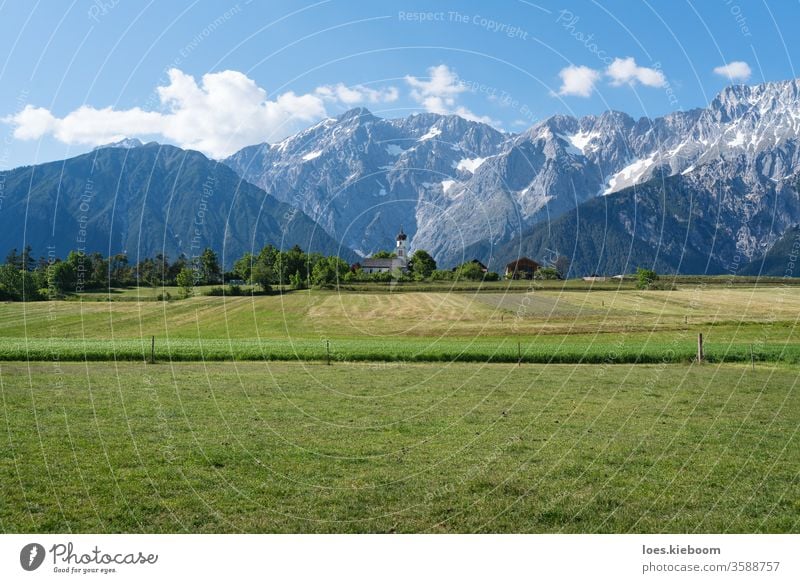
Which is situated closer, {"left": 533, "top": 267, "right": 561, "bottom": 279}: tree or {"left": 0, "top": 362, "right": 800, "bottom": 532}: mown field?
{"left": 0, "top": 362, "right": 800, "bottom": 532}: mown field

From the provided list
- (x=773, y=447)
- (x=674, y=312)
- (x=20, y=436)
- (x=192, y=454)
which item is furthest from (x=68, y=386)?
(x=674, y=312)

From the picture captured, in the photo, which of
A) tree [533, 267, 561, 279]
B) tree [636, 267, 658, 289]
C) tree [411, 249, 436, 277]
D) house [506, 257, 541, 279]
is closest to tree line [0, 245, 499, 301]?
tree [411, 249, 436, 277]

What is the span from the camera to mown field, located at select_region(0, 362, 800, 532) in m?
11.0

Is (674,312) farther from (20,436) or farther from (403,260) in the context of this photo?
(20,436)

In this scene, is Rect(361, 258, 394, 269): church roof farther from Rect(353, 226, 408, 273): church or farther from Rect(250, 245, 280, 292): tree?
Rect(250, 245, 280, 292): tree

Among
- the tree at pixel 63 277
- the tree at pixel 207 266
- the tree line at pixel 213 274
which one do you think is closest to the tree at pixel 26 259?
the tree line at pixel 213 274

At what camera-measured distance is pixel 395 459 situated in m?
14.9

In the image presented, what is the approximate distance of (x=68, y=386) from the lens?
2706cm

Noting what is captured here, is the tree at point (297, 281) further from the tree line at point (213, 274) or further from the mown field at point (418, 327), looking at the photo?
the mown field at point (418, 327)

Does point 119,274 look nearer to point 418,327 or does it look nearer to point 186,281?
point 186,281

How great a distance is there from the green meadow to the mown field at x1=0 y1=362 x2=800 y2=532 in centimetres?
6

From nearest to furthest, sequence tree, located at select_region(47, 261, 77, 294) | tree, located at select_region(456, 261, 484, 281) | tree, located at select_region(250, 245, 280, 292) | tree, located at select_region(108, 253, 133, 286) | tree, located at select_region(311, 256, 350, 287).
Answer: tree, located at select_region(47, 261, 77, 294), tree, located at select_region(311, 256, 350, 287), tree, located at select_region(250, 245, 280, 292), tree, located at select_region(456, 261, 484, 281), tree, located at select_region(108, 253, 133, 286)

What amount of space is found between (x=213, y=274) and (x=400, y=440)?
112061mm
